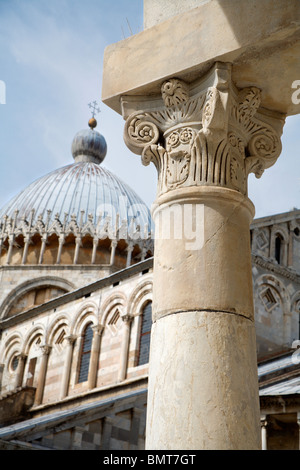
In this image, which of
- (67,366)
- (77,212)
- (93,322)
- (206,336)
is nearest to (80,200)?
(77,212)

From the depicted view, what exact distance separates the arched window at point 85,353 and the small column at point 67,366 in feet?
1.80

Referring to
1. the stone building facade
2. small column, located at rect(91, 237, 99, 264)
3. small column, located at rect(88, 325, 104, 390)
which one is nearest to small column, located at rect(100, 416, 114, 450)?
the stone building facade

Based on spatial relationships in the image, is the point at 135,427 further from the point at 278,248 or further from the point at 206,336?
the point at 206,336

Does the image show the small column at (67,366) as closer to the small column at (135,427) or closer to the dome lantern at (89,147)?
the small column at (135,427)

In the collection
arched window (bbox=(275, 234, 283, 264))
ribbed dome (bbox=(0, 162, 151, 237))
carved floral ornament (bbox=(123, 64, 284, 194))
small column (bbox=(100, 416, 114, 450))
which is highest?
ribbed dome (bbox=(0, 162, 151, 237))

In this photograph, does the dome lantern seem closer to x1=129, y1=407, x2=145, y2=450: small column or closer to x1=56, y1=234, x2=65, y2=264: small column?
x1=56, y1=234, x2=65, y2=264: small column

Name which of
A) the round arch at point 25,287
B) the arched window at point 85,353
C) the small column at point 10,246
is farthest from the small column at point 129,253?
the arched window at point 85,353

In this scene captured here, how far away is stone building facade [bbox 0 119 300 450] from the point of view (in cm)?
1670

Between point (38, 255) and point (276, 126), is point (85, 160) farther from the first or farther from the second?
point (276, 126)

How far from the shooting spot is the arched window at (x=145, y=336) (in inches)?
911

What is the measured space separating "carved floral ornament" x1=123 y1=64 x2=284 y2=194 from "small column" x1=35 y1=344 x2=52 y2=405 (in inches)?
892

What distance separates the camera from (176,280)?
4734 mm
